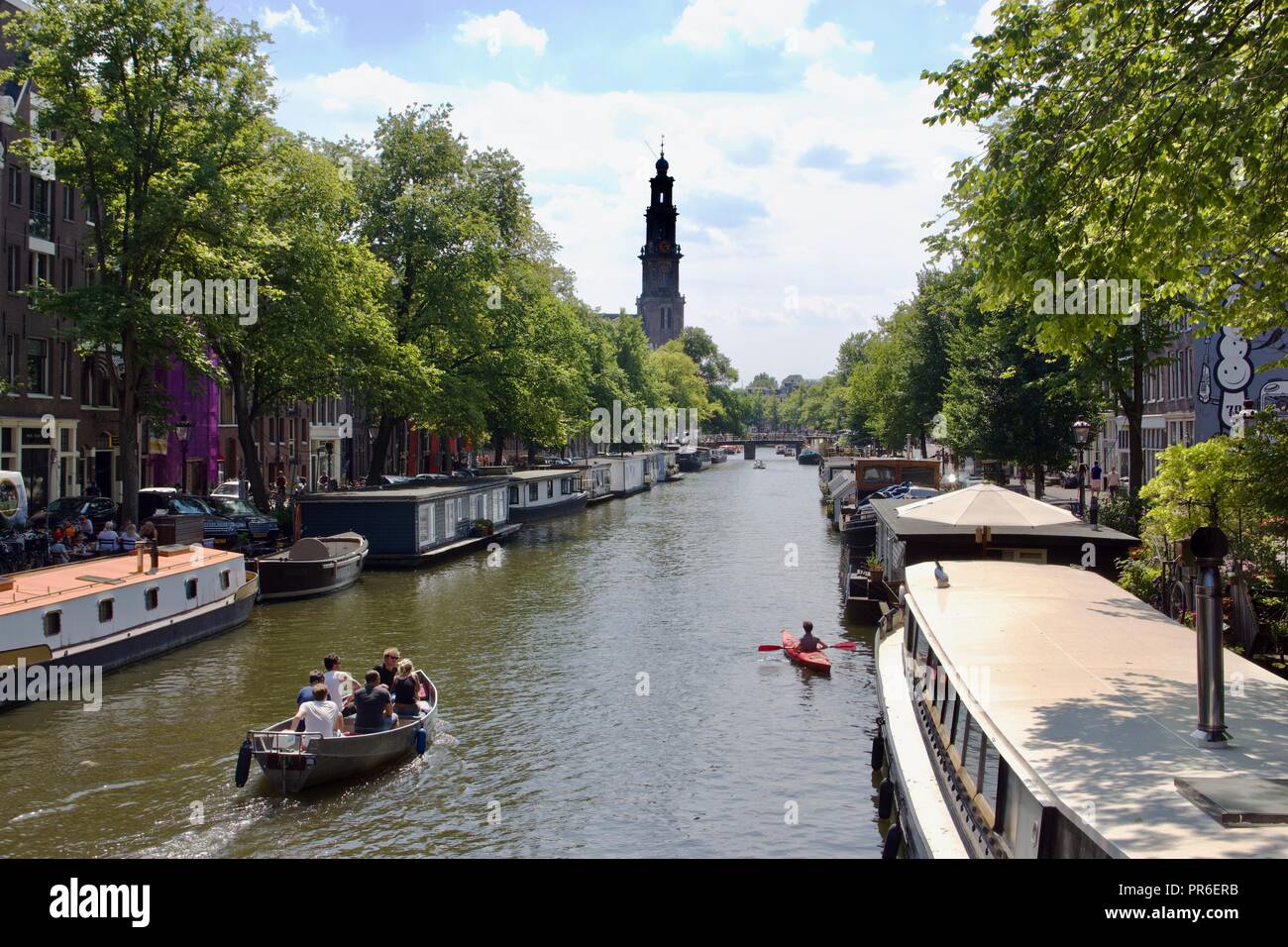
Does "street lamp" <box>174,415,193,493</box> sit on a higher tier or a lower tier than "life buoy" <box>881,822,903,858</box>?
higher

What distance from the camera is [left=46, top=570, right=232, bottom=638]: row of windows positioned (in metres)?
23.3

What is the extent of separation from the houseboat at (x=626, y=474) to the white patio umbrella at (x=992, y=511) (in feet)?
198

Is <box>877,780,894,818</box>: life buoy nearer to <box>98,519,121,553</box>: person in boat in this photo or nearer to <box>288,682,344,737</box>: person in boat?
<box>288,682,344,737</box>: person in boat

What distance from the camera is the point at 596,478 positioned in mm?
83000

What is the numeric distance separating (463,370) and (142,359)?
22042 millimetres

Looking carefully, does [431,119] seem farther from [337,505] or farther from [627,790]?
[627,790]

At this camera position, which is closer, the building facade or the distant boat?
the distant boat

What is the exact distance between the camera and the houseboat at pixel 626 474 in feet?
289

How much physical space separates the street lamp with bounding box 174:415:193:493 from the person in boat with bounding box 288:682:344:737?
130ft

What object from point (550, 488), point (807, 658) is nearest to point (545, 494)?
point (550, 488)

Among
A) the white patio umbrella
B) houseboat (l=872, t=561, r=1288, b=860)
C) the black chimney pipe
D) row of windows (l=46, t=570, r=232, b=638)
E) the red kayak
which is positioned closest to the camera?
houseboat (l=872, t=561, r=1288, b=860)

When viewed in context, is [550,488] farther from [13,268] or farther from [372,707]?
[372,707]

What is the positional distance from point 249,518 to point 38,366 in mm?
11903

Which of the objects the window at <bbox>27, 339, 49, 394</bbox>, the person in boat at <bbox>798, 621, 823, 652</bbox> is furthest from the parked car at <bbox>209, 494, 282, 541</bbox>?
the person in boat at <bbox>798, 621, 823, 652</bbox>
